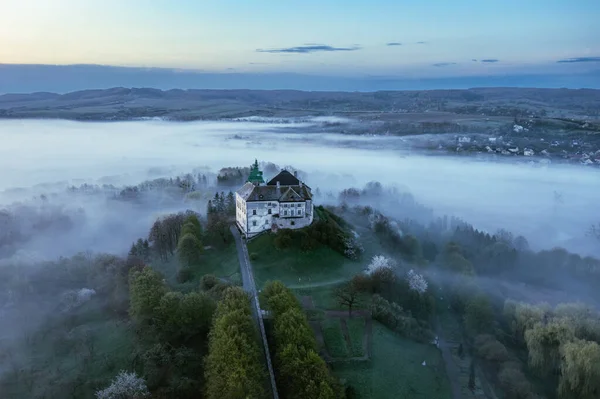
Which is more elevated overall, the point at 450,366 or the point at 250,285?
the point at 250,285

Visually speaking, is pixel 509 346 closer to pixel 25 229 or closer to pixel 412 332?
pixel 412 332

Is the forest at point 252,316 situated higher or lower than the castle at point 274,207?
lower

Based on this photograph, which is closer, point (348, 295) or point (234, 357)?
point (234, 357)

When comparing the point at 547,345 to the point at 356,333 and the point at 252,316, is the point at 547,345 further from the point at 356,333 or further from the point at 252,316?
the point at 252,316

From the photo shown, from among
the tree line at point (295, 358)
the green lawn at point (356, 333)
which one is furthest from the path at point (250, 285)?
the green lawn at point (356, 333)

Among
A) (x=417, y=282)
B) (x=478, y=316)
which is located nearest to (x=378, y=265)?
(x=417, y=282)

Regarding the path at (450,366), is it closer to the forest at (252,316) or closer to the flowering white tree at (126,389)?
the forest at (252,316)

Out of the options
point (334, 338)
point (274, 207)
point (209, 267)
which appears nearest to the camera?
point (334, 338)
